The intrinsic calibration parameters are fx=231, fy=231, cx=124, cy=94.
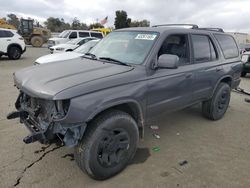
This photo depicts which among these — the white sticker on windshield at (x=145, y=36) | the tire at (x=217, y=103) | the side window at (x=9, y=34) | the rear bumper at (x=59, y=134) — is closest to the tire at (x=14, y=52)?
the side window at (x=9, y=34)

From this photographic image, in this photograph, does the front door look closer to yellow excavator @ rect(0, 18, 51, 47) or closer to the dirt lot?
the dirt lot

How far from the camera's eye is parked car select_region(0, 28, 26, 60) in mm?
13359

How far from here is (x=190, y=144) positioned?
155 inches

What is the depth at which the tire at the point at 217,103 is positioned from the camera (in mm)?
4805

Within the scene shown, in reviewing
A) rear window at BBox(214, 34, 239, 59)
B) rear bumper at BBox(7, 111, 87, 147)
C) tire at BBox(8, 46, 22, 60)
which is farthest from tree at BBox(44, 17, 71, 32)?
rear bumper at BBox(7, 111, 87, 147)

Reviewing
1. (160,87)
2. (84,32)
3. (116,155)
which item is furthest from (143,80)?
(84,32)

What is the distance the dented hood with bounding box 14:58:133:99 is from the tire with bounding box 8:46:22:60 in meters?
12.3

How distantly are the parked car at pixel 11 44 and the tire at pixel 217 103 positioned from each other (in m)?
12.5

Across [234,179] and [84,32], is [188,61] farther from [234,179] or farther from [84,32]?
[84,32]

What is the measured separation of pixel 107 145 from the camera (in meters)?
2.86

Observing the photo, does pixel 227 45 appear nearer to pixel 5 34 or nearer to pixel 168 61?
pixel 168 61

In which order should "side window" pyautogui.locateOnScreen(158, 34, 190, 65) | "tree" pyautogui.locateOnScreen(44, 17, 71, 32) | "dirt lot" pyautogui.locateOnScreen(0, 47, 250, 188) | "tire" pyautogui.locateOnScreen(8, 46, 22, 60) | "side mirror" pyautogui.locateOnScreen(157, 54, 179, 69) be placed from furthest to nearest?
"tree" pyautogui.locateOnScreen(44, 17, 71, 32), "tire" pyautogui.locateOnScreen(8, 46, 22, 60), "side window" pyautogui.locateOnScreen(158, 34, 190, 65), "side mirror" pyautogui.locateOnScreen(157, 54, 179, 69), "dirt lot" pyautogui.locateOnScreen(0, 47, 250, 188)

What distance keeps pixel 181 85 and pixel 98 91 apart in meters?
1.65

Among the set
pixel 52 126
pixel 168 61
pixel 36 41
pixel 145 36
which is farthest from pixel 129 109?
pixel 36 41
